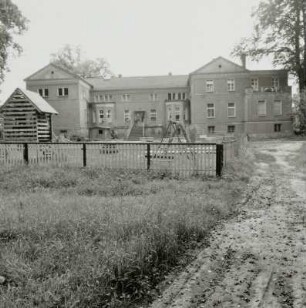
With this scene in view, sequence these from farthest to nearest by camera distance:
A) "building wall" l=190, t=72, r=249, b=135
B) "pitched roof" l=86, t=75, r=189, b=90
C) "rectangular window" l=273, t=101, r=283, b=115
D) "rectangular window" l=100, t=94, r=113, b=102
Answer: "rectangular window" l=100, t=94, r=113, b=102 < "pitched roof" l=86, t=75, r=189, b=90 < "building wall" l=190, t=72, r=249, b=135 < "rectangular window" l=273, t=101, r=283, b=115

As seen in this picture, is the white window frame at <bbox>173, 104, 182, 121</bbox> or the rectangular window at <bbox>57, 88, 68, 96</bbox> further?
the white window frame at <bbox>173, 104, 182, 121</bbox>

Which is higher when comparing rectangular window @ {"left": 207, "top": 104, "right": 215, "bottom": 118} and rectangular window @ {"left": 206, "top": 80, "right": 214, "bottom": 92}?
rectangular window @ {"left": 206, "top": 80, "right": 214, "bottom": 92}

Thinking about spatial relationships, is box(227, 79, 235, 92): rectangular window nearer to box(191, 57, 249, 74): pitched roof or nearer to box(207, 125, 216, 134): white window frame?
box(191, 57, 249, 74): pitched roof

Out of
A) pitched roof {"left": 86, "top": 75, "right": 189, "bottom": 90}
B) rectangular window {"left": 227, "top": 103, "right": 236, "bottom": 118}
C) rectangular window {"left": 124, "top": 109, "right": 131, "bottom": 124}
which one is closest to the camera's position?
rectangular window {"left": 227, "top": 103, "right": 236, "bottom": 118}

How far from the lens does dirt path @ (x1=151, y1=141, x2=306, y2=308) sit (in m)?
4.44

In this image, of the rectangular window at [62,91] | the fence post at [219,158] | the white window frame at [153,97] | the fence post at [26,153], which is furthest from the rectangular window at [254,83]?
the fence post at [26,153]

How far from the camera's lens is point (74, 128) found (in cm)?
4616

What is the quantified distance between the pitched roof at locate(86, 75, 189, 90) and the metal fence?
36.7m

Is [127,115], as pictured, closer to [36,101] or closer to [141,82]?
[141,82]

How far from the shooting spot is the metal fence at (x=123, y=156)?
1376 centimetres

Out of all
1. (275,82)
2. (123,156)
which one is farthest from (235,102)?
(123,156)

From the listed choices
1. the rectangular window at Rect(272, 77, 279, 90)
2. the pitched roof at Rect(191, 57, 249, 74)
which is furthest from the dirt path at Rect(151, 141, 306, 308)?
the rectangular window at Rect(272, 77, 279, 90)

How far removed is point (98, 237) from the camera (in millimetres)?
6383

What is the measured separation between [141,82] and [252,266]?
48807mm
